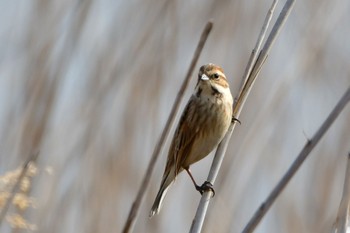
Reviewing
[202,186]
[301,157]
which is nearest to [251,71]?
[202,186]

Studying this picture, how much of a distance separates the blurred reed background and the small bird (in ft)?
0.35

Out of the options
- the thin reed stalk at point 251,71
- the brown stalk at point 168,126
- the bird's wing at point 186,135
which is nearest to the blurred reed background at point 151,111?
the bird's wing at point 186,135

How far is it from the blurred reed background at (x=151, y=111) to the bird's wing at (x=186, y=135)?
96mm

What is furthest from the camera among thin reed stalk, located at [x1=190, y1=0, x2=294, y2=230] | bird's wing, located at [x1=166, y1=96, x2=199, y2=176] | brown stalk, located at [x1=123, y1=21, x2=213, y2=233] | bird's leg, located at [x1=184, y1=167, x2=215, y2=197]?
bird's wing, located at [x1=166, y1=96, x2=199, y2=176]

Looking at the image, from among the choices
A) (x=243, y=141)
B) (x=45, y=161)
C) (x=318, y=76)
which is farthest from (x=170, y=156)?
(x=318, y=76)

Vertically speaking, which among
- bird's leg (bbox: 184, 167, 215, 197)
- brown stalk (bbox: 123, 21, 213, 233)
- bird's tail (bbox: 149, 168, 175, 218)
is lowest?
bird's tail (bbox: 149, 168, 175, 218)

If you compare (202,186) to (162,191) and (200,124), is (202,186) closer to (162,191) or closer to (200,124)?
(162,191)

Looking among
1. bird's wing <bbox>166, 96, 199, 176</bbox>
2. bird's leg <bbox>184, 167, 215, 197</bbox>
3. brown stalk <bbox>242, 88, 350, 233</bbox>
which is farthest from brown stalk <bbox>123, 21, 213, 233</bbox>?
bird's wing <bbox>166, 96, 199, 176</bbox>

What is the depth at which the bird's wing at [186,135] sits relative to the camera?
110 inches

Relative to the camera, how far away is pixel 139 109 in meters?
2.82

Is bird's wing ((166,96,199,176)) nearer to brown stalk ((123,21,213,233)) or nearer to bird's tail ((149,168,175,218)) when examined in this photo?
bird's tail ((149,168,175,218))

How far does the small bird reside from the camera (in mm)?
2654

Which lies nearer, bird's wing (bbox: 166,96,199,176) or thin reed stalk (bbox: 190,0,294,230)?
thin reed stalk (bbox: 190,0,294,230)

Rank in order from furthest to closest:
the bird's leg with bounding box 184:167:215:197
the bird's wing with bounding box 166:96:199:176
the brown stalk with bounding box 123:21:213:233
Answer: the bird's wing with bounding box 166:96:199:176 < the bird's leg with bounding box 184:167:215:197 < the brown stalk with bounding box 123:21:213:233
